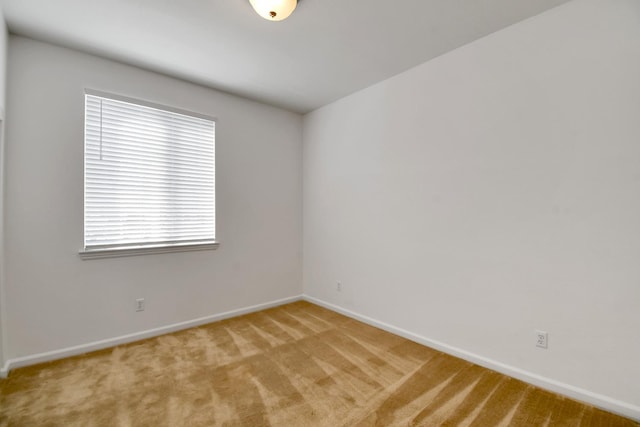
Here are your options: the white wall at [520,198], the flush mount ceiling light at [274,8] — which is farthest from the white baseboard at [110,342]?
the flush mount ceiling light at [274,8]

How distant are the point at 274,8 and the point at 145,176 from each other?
2.08m

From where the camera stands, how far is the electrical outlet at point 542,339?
214cm

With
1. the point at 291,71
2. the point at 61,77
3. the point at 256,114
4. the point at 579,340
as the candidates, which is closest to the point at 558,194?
the point at 579,340

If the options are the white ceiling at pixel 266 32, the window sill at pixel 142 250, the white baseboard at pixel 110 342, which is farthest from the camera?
the window sill at pixel 142 250

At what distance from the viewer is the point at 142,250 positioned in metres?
2.98

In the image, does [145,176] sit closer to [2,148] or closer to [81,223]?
[81,223]

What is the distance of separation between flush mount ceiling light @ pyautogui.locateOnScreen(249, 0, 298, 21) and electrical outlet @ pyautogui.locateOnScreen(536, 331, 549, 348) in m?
2.96

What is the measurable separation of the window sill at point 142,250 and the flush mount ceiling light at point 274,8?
241 cm

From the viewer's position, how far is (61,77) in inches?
102

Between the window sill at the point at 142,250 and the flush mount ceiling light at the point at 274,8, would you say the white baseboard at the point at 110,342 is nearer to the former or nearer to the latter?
the window sill at the point at 142,250

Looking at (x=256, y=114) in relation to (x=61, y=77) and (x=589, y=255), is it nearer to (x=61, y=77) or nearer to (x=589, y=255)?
(x=61, y=77)

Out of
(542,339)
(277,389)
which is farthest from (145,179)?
(542,339)

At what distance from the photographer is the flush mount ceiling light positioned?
1937 millimetres

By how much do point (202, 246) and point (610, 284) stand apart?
3602mm
